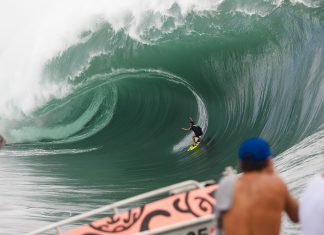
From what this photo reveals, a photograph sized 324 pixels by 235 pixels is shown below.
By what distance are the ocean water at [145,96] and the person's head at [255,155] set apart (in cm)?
468

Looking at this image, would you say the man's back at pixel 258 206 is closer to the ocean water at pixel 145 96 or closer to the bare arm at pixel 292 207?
the bare arm at pixel 292 207

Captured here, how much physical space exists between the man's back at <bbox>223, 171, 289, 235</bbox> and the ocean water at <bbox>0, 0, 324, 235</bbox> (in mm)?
4687

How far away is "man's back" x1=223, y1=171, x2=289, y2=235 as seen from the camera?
253cm

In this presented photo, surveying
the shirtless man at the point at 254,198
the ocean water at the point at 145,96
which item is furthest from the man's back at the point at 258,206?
the ocean water at the point at 145,96

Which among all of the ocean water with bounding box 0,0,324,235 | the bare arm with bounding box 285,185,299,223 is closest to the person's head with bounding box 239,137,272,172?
the bare arm with bounding box 285,185,299,223

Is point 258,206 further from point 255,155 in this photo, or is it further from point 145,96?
point 145,96

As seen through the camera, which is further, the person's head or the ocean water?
the ocean water

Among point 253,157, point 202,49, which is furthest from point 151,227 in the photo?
point 202,49

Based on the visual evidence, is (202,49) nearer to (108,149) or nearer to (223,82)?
(223,82)

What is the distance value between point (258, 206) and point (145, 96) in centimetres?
1441

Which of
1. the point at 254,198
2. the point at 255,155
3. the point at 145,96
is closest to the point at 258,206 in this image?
the point at 254,198

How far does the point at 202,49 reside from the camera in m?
15.3

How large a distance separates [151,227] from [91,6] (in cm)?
1437

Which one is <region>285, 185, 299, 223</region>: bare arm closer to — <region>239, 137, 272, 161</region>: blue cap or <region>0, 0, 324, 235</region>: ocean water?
<region>239, 137, 272, 161</region>: blue cap
